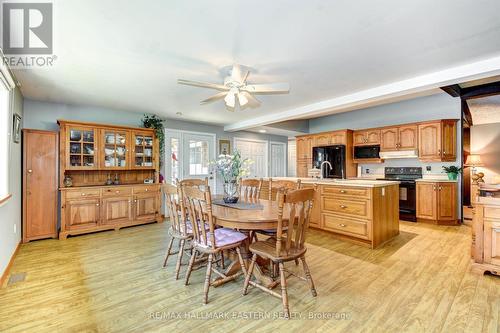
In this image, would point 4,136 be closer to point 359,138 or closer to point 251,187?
point 251,187

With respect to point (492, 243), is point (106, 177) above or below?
above

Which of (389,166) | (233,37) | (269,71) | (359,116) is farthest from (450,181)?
(233,37)

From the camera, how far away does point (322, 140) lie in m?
6.73

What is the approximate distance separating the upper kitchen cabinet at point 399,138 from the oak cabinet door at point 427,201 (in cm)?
92

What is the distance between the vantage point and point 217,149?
6.61m

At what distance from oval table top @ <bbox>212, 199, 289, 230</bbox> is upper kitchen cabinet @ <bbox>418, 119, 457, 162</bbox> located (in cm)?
435

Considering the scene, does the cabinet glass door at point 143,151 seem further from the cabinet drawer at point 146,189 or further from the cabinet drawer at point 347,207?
the cabinet drawer at point 347,207

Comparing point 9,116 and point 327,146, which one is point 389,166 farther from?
point 9,116

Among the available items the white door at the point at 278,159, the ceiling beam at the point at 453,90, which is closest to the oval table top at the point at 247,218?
the ceiling beam at the point at 453,90

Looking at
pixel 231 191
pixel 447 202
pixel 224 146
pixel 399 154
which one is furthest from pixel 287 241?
pixel 224 146

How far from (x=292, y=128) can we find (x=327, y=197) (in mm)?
3667

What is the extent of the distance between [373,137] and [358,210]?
3148 mm

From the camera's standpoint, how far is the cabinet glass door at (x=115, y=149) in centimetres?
459

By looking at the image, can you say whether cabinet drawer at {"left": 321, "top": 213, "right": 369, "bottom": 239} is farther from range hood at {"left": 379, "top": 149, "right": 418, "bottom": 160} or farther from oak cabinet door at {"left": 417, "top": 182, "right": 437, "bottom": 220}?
range hood at {"left": 379, "top": 149, "right": 418, "bottom": 160}
